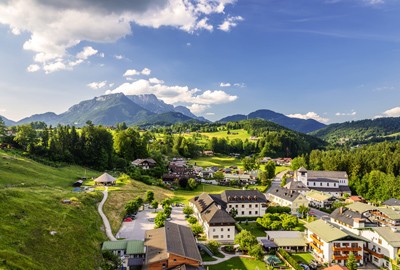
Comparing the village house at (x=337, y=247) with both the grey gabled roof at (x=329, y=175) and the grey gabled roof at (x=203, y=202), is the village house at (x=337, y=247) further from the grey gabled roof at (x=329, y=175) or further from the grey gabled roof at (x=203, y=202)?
the grey gabled roof at (x=329, y=175)

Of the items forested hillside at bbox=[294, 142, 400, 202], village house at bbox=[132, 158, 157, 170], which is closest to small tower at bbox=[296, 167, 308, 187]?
forested hillside at bbox=[294, 142, 400, 202]

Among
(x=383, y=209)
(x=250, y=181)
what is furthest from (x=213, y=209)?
(x=250, y=181)

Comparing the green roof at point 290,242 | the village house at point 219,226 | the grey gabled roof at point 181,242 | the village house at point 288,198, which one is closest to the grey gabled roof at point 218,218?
the village house at point 219,226

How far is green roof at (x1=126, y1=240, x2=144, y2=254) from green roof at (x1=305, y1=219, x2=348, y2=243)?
103 ft

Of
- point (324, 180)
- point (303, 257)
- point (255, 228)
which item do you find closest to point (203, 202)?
point (255, 228)

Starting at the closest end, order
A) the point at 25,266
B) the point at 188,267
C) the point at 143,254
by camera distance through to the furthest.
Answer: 1. the point at 25,266
2. the point at 188,267
3. the point at 143,254

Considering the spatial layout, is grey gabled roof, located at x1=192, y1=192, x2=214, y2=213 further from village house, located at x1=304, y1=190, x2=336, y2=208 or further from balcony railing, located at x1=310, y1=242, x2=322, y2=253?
village house, located at x1=304, y1=190, x2=336, y2=208

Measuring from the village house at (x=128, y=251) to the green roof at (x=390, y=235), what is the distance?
4191 cm

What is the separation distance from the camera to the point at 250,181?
118875mm

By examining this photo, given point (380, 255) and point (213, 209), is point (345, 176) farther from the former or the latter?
point (213, 209)

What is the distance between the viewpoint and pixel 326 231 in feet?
175

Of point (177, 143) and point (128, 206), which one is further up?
point (177, 143)

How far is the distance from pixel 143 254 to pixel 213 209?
66.1 ft

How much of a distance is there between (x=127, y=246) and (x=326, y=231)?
35599 millimetres
